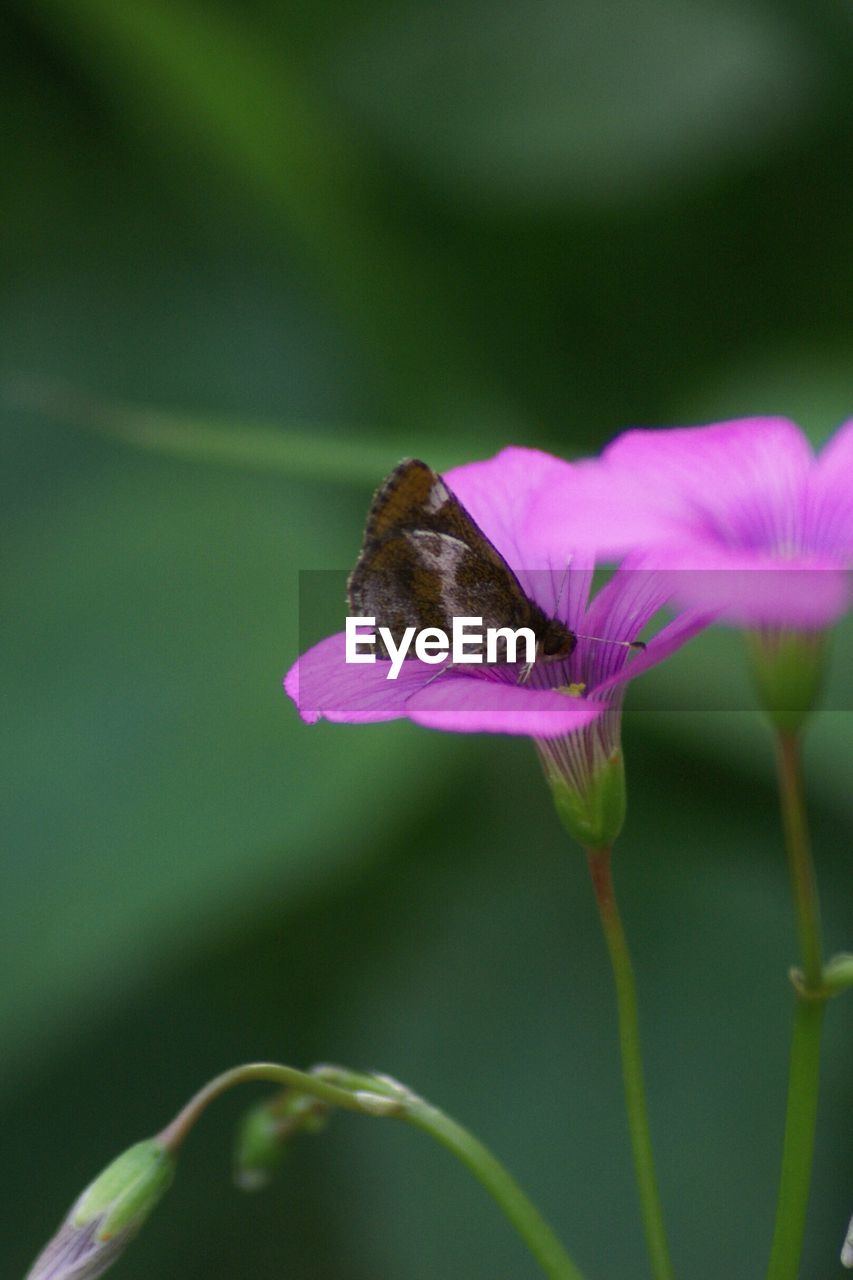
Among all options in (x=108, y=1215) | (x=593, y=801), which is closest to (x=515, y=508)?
(x=593, y=801)

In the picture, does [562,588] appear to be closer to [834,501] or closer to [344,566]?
[834,501]

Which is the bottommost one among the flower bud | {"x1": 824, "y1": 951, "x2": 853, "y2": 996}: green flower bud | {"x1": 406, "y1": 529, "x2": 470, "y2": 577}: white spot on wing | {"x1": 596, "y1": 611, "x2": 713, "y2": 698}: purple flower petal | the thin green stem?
the flower bud

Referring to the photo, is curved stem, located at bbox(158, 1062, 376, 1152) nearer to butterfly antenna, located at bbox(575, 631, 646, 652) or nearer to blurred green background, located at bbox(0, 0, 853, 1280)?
butterfly antenna, located at bbox(575, 631, 646, 652)

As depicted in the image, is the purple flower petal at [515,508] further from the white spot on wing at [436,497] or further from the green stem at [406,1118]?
the green stem at [406,1118]

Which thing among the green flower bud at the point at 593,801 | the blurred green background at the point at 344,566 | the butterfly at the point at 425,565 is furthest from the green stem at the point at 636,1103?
the blurred green background at the point at 344,566

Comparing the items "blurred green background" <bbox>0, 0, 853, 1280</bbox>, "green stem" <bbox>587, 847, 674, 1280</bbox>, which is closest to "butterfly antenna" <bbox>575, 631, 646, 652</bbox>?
"green stem" <bbox>587, 847, 674, 1280</bbox>

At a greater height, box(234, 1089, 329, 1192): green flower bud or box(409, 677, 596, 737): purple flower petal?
box(409, 677, 596, 737): purple flower petal
